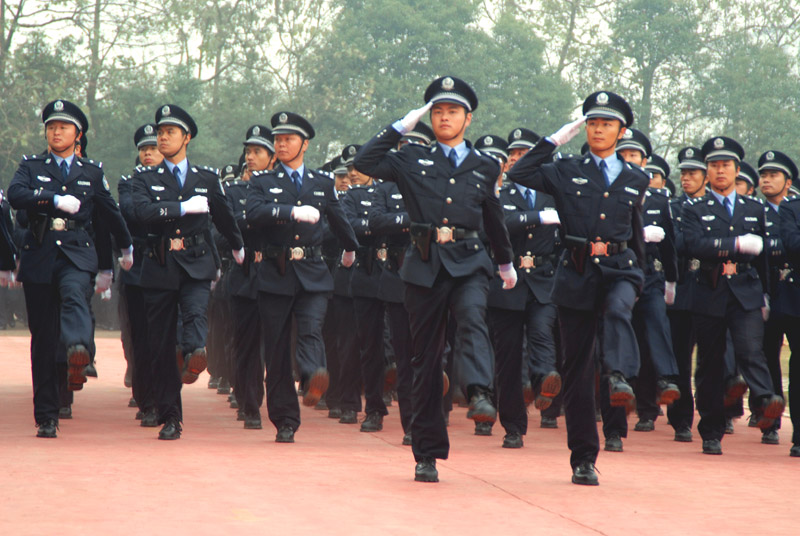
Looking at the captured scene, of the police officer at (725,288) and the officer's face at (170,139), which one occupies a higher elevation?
the officer's face at (170,139)

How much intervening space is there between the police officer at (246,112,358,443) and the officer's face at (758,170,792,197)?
356 cm

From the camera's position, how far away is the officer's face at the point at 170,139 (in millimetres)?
9688

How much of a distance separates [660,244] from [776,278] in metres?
0.98

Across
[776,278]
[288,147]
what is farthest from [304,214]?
[776,278]

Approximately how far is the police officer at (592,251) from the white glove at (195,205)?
270 cm

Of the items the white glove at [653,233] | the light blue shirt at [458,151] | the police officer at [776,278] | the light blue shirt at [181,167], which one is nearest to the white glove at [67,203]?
the light blue shirt at [181,167]

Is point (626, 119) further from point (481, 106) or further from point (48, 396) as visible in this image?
point (481, 106)

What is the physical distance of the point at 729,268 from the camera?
9.73m

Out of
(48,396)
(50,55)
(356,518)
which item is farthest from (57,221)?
(50,55)

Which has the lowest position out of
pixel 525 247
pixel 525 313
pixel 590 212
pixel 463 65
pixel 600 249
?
pixel 525 313

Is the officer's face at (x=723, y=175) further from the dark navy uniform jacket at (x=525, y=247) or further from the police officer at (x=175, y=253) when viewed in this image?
the police officer at (x=175, y=253)

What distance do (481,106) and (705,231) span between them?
35.7 m

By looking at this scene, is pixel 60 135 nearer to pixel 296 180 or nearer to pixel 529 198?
pixel 296 180

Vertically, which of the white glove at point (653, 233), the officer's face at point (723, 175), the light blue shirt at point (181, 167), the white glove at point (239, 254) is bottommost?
the white glove at point (239, 254)
